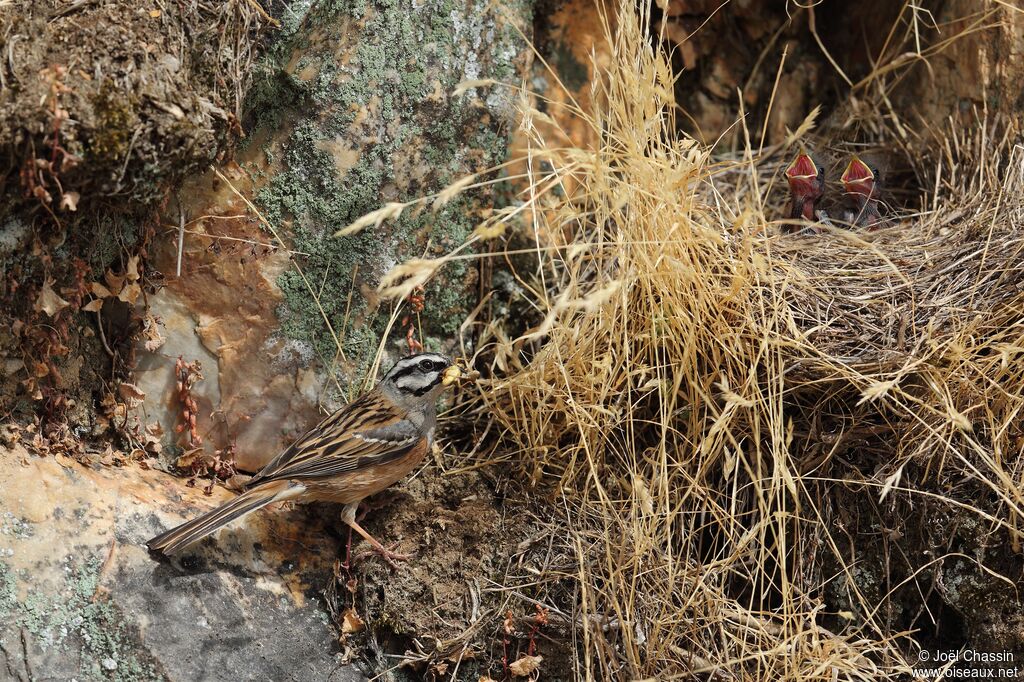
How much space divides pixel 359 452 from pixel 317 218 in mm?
1073

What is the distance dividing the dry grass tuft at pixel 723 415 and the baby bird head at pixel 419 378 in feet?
0.88

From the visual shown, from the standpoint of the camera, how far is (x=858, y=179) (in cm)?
533

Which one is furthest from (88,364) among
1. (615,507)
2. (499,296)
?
(615,507)

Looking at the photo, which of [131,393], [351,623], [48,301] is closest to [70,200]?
[48,301]

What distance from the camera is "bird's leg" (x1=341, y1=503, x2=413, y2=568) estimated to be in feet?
13.6

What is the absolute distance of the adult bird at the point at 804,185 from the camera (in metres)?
5.30

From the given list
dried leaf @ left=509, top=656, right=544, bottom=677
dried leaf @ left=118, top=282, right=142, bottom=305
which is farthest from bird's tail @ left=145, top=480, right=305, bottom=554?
dried leaf @ left=509, top=656, right=544, bottom=677

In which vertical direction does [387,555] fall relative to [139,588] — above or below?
below

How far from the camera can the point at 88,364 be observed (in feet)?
13.7

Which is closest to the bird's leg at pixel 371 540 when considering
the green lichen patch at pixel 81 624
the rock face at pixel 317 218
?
the rock face at pixel 317 218

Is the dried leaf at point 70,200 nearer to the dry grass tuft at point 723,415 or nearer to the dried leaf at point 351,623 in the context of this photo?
the dry grass tuft at point 723,415

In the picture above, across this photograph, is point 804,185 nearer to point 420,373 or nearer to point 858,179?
point 858,179

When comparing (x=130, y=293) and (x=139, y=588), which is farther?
(x=130, y=293)

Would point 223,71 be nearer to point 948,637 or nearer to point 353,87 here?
point 353,87
